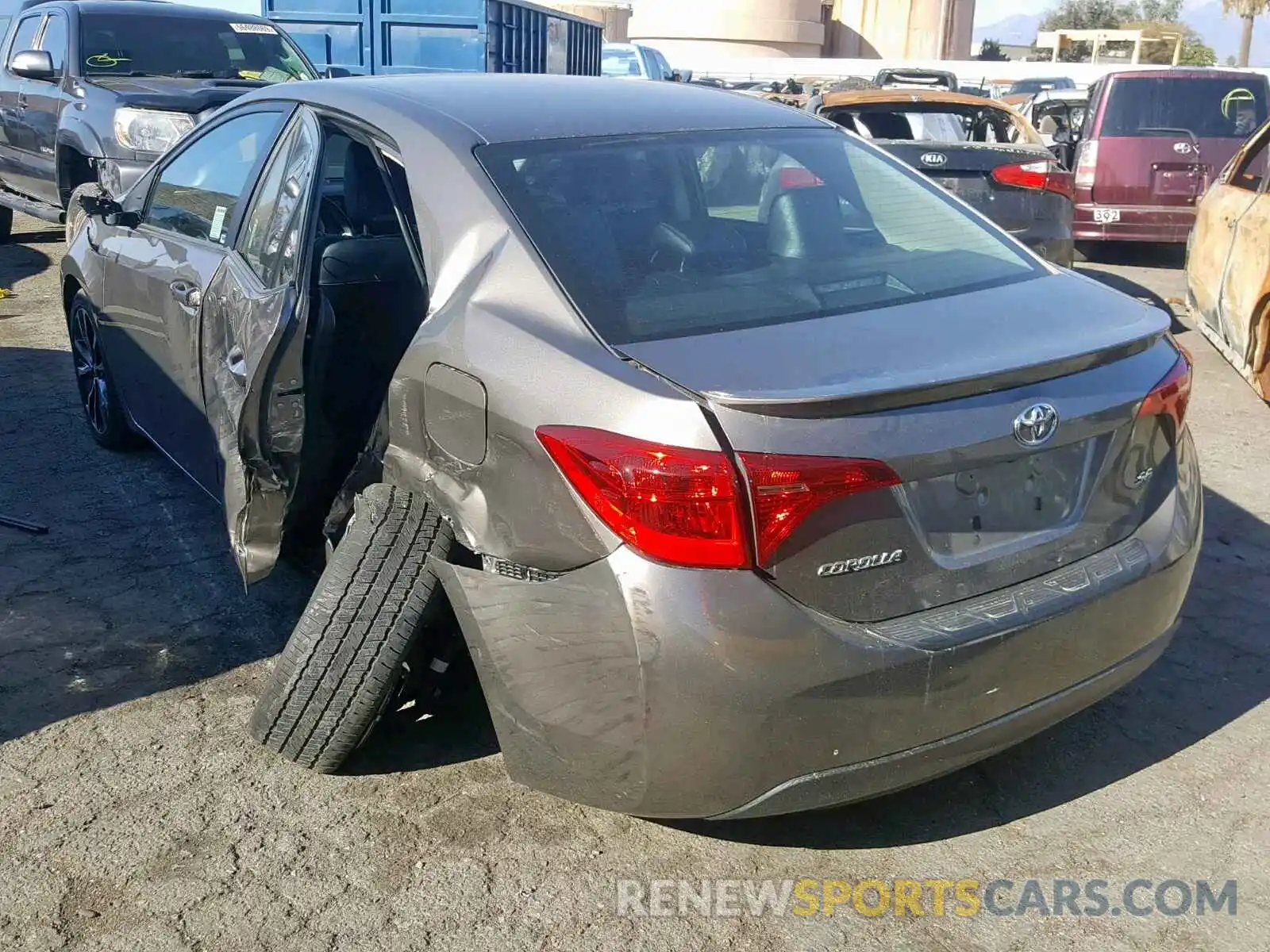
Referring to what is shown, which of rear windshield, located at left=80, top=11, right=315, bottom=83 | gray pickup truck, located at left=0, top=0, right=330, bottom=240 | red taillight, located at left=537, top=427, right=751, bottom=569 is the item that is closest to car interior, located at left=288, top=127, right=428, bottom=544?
red taillight, located at left=537, top=427, right=751, bottom=569

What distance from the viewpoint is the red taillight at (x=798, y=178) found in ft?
11.2

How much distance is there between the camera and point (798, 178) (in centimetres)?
345

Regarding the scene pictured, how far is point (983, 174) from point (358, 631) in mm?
5970

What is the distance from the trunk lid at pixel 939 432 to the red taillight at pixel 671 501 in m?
0.08

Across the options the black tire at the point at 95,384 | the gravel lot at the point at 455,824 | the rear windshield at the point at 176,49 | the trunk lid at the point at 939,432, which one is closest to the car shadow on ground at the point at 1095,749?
the gravel lot at the point at 455,824

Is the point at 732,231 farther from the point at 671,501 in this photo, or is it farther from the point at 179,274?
the point at 179,274

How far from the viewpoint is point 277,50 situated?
10055 mm

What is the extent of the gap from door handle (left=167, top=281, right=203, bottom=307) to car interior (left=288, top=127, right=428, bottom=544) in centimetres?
53

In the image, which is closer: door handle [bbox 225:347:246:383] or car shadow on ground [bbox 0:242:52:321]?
door handle [bbox 225:347:246:383]

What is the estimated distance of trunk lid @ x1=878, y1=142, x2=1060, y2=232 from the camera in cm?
766

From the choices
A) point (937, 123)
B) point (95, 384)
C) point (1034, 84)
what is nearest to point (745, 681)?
point (95, 384)

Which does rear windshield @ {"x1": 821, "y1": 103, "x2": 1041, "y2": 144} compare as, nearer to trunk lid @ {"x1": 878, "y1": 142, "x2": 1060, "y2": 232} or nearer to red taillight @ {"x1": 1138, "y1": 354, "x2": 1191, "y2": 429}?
trunk lid @ {"x1": 878, "y1": 142, "x2": 1060, "y2": 232}

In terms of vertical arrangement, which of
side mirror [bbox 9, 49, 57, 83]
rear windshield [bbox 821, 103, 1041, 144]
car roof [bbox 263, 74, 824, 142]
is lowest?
rear windshield [bbox 821, 103, 1041, 144]

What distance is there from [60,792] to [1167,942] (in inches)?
103
